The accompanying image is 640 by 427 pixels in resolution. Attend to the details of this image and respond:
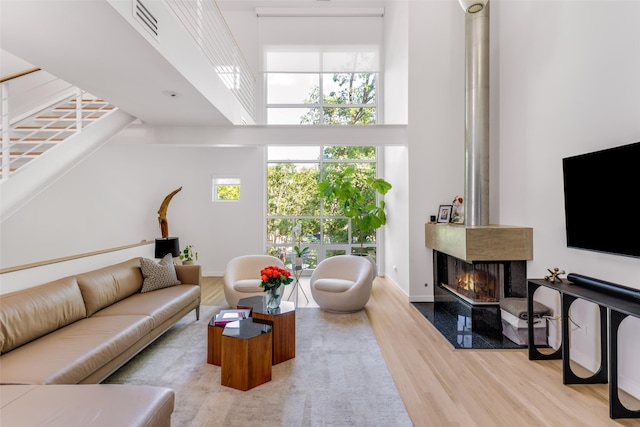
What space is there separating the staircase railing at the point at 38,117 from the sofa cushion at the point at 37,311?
1.49 metres

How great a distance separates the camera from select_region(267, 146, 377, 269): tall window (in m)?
6.92

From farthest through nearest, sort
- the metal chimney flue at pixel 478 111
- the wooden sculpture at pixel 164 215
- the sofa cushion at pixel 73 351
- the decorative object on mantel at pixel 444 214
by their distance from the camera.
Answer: the wooden sculpture at pixel 164 215 → the decorative object on mantel at pixel 444 214 → the metal chimney flue at pixel 478 111 → the sofa cushion at pixel 73 351

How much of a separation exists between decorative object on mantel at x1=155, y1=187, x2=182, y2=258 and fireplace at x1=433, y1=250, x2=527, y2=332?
14.4ft

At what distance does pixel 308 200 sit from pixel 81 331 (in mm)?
4872

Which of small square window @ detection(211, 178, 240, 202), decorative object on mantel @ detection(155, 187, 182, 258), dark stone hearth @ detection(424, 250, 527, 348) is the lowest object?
dark stone hearth @ detection(424, 250, 527, 348)

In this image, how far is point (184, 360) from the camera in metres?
2.99

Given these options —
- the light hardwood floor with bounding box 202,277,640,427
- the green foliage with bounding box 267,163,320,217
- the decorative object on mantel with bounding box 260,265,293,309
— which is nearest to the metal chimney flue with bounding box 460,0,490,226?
the light hardwood floor with bounding box 202,277,640,427

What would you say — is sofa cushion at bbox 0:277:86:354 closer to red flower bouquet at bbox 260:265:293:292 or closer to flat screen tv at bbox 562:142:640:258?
red flower bouquet at bbox 260:265:293:292

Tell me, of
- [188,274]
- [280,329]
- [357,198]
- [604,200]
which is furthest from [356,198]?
[604,200]

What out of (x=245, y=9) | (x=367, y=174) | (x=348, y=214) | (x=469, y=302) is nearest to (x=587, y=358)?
(x=469, y=302)

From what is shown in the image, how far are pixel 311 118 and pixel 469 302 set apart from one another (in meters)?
4.84

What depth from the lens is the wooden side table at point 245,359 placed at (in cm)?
248

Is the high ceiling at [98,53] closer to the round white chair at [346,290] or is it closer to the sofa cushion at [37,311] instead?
the sofa cushion at [37,311]

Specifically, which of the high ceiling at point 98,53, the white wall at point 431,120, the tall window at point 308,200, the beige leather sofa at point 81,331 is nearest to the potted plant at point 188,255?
the tall window at point 308,200
